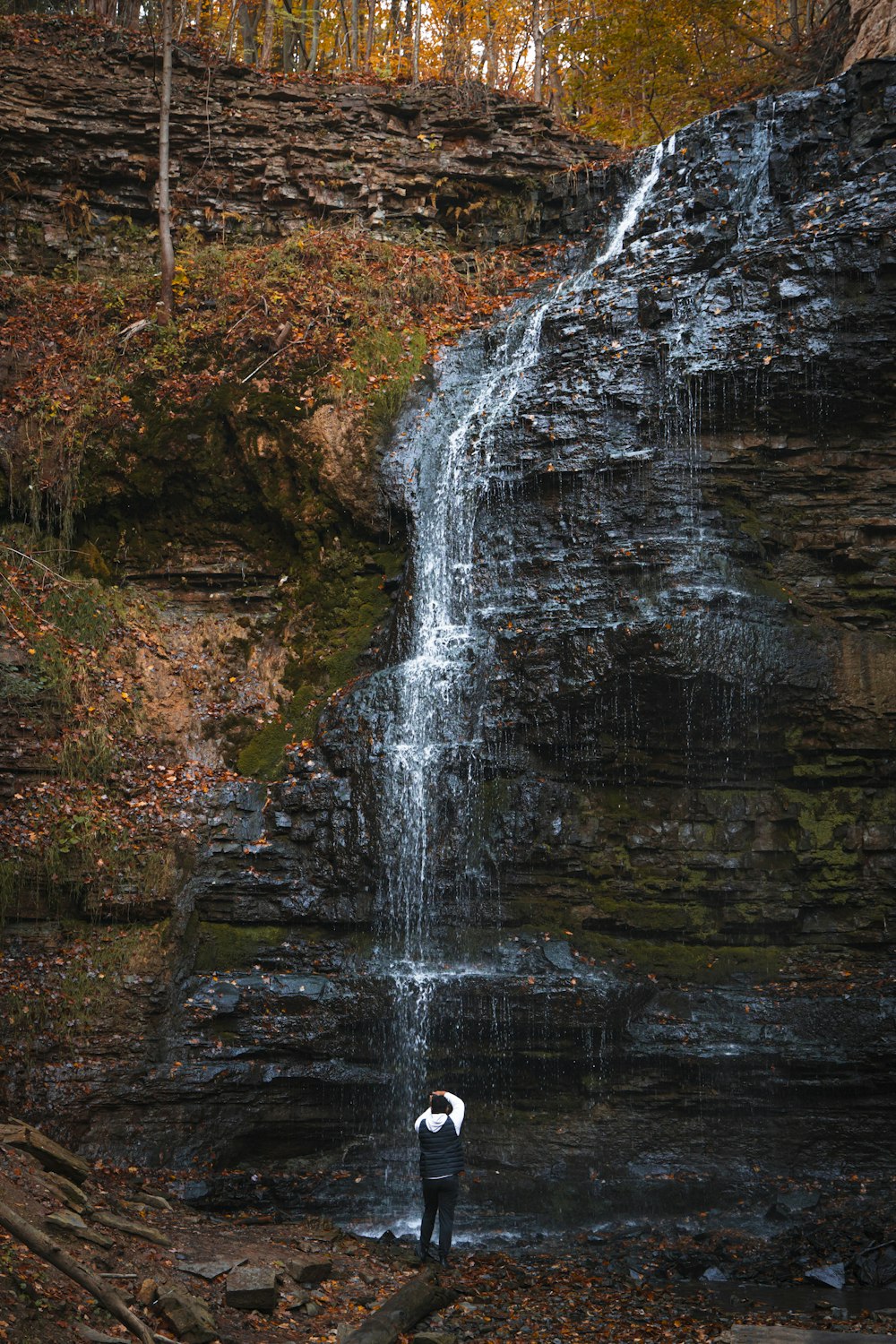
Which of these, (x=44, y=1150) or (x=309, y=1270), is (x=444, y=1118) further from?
(x=44, y=1150)

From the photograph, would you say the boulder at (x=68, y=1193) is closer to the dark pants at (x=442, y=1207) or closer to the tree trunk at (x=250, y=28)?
the dark pants at (x=442, y=1207)

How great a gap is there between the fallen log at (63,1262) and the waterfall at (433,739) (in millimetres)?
4503

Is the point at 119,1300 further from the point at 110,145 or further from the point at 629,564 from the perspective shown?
the point at 110,145

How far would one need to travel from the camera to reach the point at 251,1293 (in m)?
6.34

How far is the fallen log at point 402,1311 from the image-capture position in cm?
604

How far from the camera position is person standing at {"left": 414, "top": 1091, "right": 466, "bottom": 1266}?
7.61 m

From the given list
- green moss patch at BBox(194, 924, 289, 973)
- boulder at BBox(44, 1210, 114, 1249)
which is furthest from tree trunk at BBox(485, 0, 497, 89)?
boulder at BBox(44, 1210, 114, 1249)

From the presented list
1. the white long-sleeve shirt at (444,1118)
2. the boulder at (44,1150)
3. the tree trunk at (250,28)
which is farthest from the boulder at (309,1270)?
the tree trunk at (250,28)

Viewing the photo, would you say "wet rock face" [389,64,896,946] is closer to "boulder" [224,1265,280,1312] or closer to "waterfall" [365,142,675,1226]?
"waterfall" [365,142,675,1226]

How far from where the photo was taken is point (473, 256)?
1669 cm

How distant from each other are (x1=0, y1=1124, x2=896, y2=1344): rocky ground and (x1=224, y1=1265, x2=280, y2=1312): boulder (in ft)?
0.04

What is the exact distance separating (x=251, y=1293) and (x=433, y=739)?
550 centimetres

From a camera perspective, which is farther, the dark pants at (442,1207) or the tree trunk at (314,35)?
the tree trunk at (314,35)

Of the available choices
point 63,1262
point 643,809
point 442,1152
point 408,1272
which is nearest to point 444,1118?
point 442,1152
